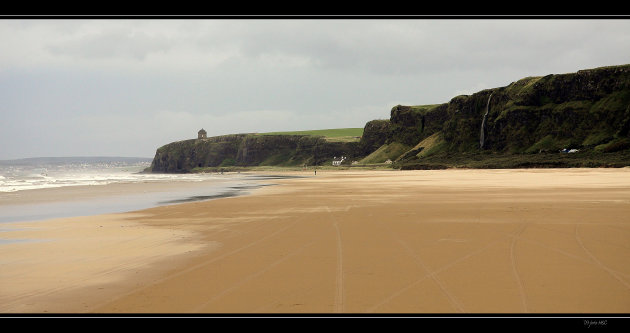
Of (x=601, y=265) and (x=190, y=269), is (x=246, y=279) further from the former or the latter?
(x=601, y=265)

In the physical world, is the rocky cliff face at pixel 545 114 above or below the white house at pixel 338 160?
above

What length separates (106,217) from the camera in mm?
18172

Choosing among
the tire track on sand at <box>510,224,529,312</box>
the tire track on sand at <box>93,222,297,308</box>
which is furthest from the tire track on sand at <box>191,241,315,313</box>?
the tire track on sand at <box>510,224,529,312</box>

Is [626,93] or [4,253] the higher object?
[626,93]

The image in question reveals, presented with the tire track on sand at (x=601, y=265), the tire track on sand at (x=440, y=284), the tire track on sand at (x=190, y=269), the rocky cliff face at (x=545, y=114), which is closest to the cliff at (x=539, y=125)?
the rocky cliff face at (x=545, y=114)

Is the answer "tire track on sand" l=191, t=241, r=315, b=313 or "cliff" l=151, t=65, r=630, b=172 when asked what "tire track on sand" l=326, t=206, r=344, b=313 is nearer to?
"tire track on sand" l=191, t=241, r=315, b=313

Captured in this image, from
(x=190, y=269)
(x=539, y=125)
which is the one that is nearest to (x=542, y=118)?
(x=539, y=125)

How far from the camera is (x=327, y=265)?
326 inches

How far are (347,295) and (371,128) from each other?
618 feet

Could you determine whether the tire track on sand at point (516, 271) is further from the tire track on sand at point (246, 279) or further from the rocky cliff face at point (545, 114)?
the rocky cliff face at point (545, 114)

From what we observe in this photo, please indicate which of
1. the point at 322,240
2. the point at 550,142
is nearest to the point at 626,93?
the point at 550,142

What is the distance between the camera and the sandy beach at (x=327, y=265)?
591cm

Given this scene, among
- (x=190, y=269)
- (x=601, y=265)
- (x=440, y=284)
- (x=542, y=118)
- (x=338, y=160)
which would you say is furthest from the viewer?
(x=338, y=160)

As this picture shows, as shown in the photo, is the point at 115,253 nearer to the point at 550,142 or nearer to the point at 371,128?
the point at 550,142
